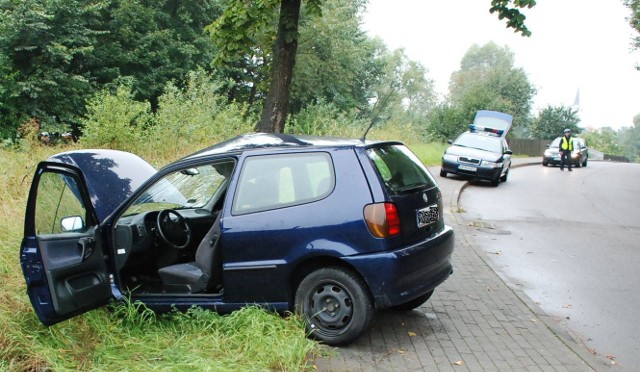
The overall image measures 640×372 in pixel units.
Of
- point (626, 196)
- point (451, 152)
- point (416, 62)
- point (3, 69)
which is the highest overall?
point (416, 62)

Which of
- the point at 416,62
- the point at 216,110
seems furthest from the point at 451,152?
the point at 416,62

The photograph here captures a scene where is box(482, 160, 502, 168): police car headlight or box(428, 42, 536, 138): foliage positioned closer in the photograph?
box(482, 160, 502, 168): police car headlight

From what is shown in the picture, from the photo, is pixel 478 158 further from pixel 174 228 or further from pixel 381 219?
pixel 381 219

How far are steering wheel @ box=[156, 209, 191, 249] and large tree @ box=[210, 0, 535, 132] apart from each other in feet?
19.2

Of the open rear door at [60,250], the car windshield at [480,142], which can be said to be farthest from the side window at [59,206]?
the car windshield at [480,142]

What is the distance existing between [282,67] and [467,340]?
282 inches

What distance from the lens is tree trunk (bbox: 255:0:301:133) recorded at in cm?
1067

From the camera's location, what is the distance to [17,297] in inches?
203

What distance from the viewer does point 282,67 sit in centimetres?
1099

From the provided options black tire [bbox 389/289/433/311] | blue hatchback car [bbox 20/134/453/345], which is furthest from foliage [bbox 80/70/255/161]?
black tire [bbox 389/289/433/311]

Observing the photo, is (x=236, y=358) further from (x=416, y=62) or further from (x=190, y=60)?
(x=416, y=62)

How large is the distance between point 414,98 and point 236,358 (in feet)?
355

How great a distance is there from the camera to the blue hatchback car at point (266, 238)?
4449 mm

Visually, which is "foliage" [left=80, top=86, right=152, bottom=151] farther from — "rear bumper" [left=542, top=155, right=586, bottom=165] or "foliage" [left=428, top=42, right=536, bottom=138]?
"foliage" [left=428, top=42, right=536, bottom=138]
